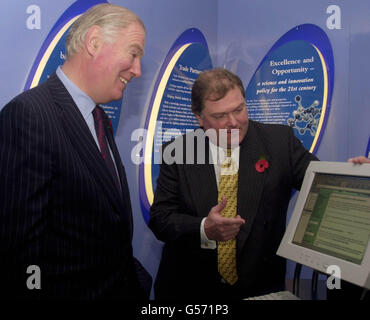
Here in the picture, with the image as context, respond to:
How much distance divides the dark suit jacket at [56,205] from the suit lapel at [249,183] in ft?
1.97

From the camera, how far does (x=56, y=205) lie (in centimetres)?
129

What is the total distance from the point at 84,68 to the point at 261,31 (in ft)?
7.54

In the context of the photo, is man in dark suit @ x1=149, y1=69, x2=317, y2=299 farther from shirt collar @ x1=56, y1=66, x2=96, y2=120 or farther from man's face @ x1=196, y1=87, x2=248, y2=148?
shirt collar @ x1=56, y1=66, x2=96, y2=120

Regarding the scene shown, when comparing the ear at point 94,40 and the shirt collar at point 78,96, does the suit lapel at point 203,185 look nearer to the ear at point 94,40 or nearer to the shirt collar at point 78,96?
the shirt collar at point 78,96

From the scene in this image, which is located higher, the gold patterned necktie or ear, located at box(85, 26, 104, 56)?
ear, located at box(85, 26, 104, 56)

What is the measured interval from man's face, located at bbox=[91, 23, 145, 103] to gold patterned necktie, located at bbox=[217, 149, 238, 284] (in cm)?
69

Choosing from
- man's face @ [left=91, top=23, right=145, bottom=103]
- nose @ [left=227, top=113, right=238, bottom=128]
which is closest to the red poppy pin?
nose @ [left=227, top=113, right=238, bottom=128]

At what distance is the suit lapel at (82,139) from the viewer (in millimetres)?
1361

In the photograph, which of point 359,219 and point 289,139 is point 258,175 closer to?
point 289,139

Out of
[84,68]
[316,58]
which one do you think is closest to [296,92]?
[316,58]

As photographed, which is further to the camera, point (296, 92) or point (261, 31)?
point (261, 31)

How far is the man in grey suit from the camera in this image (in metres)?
1.81

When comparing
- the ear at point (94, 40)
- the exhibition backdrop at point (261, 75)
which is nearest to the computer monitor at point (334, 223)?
the ear at point (94, 40)

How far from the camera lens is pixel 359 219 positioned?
1.27m
